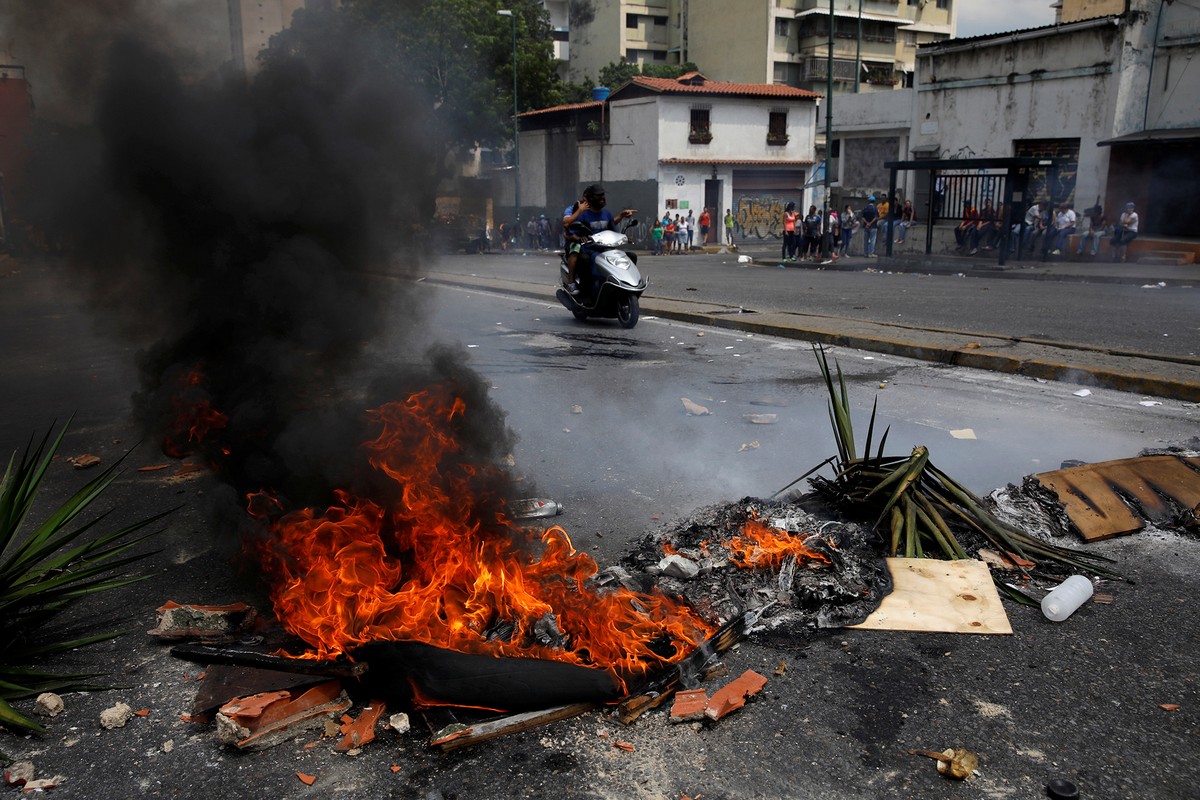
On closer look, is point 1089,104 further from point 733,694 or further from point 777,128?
point 733,694

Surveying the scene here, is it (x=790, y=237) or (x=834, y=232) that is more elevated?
(x=834, y=232)

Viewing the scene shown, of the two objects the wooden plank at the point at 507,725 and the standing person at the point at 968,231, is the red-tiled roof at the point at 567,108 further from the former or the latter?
the wooden plank at the point at 507,725

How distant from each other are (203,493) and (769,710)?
136 inches

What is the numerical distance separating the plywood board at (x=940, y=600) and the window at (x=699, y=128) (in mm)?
35006

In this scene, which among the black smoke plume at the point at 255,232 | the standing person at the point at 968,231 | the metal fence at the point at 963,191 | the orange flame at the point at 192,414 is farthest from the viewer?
the standing person at the point at 968,231

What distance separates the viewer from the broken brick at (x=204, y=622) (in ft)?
10.8

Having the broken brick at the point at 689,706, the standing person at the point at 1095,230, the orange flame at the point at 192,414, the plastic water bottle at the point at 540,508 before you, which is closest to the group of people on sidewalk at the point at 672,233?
the standing person at the point at 1095,230

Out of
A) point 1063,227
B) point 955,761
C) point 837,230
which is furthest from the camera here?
point 837,230

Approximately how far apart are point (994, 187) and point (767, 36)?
103 feet

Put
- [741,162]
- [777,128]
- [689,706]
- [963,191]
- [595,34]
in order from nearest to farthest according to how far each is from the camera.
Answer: [689,706] → [963,191] → [741,162] → [777,128] → [595,34]

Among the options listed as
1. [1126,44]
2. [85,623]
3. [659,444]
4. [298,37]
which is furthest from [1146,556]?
[1126,44]

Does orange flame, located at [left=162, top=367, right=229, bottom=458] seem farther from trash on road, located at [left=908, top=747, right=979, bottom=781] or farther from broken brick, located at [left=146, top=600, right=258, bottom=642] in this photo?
trash on road, located at [left=908, top=747, right=979, bottom=781]

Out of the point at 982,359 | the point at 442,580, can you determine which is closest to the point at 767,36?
the point at 982,359

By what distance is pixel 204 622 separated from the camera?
3.37 meters
